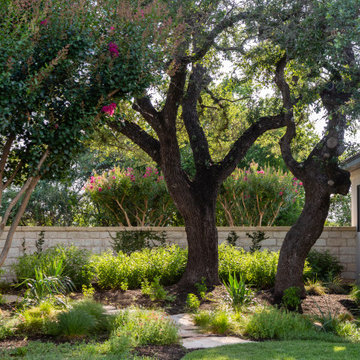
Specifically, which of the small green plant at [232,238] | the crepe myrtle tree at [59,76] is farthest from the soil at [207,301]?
the crepe myrtle tree at [59,76]

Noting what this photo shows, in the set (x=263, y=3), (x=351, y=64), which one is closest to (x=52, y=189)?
(x=263, y=3)

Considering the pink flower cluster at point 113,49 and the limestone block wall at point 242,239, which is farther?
the limestone block wall at point 242,239

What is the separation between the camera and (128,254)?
11766 millimetres

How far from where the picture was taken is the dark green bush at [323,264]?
11062 millimetres

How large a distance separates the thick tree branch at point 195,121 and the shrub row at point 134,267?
2.15 meters

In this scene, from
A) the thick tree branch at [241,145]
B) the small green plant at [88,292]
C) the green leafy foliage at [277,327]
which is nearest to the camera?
the green leafy foliage at [277,327]

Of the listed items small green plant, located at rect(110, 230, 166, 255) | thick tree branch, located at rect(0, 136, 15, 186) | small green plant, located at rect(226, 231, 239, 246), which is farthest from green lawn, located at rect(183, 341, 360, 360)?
small green plant, located at rect(110, 230, 166, 255)

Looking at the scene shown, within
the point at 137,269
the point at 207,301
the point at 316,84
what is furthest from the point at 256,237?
the point at 316,84

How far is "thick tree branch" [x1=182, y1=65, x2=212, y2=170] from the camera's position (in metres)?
9.89

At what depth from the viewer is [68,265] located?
9.75 m

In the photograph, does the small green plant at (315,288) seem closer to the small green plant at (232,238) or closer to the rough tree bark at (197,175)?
the rough tree bark at (197,175)

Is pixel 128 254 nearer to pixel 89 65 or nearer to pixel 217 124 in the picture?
pixel 217 124

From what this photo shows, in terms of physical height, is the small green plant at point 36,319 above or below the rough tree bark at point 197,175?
below

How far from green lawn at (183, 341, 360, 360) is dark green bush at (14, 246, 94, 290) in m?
4.52
